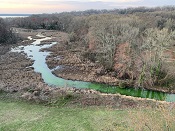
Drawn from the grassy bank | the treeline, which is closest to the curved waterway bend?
the grassy bank

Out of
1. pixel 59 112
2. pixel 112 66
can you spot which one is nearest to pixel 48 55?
pixel 112 66

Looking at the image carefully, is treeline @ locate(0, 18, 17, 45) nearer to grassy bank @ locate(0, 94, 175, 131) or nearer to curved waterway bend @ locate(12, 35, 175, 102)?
curved waterway bend @ locate(12, 35, 175, 102)

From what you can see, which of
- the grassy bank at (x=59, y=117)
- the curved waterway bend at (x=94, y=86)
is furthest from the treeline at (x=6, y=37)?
the grassy bank at (x=59, y=117)

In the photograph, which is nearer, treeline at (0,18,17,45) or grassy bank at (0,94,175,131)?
grassy bank at (0,94,175,131)

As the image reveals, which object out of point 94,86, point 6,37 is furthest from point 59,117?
point 6,37

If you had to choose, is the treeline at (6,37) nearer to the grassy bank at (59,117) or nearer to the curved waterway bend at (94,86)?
the curved waterway bend at (94,86)

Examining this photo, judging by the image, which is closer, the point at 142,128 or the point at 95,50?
the point at 142,128

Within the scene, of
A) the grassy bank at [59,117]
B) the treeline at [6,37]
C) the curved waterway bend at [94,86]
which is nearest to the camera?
the grassy bank at [59,117]

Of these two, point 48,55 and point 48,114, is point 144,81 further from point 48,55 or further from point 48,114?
point 48,55
